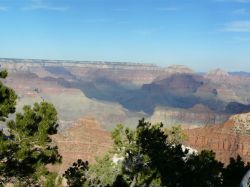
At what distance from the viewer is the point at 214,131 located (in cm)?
13775

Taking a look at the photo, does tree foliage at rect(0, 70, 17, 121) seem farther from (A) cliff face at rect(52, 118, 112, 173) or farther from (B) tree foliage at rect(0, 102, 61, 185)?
(A) cliff face at rect(52, 118, 112, 173)

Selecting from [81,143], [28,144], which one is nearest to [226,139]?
[81,143]

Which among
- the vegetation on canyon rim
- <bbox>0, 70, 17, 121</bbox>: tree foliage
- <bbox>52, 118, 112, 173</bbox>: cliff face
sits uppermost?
<bbox>0, 70, 17, 121</bbox>: tree foliage

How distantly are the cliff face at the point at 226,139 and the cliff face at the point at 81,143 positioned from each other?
72.0 feet

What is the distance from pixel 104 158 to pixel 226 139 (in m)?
103

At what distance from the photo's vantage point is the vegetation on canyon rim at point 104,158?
90.5 ft

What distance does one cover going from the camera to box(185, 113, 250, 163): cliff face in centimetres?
12519

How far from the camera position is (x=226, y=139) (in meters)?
132

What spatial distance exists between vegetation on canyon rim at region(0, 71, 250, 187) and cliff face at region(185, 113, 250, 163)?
90.4m

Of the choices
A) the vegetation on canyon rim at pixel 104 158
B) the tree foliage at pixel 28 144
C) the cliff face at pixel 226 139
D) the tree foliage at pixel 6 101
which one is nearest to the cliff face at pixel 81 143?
the cliff face at pixel 226 139

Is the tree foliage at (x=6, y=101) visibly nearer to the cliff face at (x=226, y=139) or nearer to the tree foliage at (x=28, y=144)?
the tree foliage at (x=28, y=144)

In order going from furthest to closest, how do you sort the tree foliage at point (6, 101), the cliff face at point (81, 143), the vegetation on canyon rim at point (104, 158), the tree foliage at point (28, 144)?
the cliff face at point (81, 143), the vegetation on canyon rim at point (104, 158), the tree foliage at point (28, 144), the tree foliage at point (6, 101)

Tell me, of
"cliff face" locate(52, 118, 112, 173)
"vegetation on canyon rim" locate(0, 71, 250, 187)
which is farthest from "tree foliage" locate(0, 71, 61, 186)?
"cliff face" locate(52, 118, 112, 173)

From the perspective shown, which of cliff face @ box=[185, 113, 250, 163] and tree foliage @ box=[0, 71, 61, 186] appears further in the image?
cliff face @ box=[185, 113, 250, 163]
